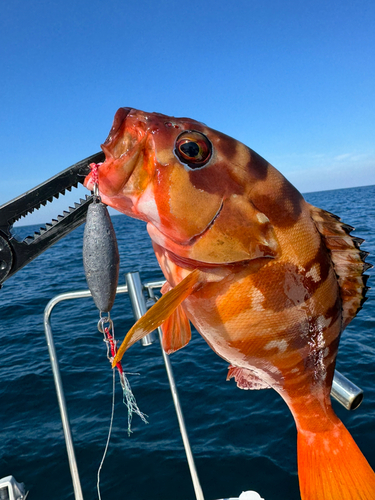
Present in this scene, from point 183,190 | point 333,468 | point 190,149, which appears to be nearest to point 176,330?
point 183,190

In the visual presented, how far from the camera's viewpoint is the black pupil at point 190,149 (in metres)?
1.65

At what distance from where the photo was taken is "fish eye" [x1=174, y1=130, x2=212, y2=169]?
1.65 metres

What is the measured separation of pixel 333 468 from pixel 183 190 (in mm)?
1719

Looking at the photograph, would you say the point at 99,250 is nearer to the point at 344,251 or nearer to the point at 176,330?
the point at 176,330

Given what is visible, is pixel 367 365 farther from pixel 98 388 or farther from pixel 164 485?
pixel 98 388

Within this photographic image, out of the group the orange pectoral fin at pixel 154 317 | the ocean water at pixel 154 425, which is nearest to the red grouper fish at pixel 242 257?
the orange pectoral fin at pixel 154 317

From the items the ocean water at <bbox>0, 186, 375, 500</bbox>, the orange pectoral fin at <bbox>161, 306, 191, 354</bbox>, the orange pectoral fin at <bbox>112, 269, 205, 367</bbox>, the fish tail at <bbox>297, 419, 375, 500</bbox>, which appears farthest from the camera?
the ocean water at <bbox>0, 186, 375, 500</bbox>

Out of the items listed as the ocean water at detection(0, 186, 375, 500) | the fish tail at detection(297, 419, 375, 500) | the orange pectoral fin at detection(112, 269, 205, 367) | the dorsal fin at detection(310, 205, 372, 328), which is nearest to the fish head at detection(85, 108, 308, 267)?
the orange pectoral fin at detection(112, 269, 205, 367)

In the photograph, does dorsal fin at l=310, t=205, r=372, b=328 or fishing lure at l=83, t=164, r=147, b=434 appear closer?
fishing lure at l=83, t=164, r=147, b=434

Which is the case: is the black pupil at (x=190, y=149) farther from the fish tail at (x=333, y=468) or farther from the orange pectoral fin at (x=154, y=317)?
the fish tail at (x=333, y=468)

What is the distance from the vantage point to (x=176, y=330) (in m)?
2.04

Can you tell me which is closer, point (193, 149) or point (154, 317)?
point (154, 317)

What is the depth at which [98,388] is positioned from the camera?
7977mm

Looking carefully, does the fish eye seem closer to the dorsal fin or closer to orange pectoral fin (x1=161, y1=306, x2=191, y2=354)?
the dorsal fin
